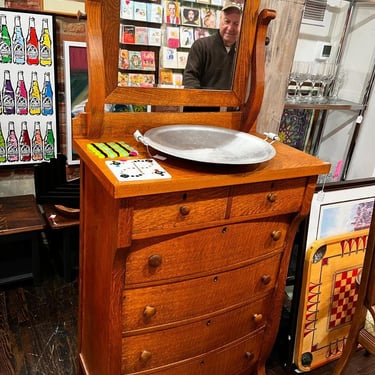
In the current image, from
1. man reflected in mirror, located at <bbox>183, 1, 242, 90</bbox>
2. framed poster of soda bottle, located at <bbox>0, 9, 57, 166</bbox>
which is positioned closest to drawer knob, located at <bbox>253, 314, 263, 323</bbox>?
man reflected in mirror, located at <bbox>183, 1, 242, 90</bbox>

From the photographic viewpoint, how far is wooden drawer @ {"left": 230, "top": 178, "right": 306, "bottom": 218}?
111 centimetres

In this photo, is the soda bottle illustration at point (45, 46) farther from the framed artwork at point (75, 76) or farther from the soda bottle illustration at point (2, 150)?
the soda bottle illustration at point (2, 150)

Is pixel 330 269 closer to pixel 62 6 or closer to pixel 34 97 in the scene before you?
pixel 34 97

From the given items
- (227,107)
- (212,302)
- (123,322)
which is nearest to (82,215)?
(123,322)

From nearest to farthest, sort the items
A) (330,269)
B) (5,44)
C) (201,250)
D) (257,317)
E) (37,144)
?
(201,250), (257,317), (330,269), (5,44), (37,144)

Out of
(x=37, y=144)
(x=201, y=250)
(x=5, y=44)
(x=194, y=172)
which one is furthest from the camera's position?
(x=37, y=144)

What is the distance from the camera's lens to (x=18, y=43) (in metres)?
1.93

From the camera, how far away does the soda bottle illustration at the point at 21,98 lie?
6.54 ft

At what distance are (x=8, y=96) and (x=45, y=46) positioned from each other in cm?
32

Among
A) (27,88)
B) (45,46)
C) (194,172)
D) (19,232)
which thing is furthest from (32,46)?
(194,172)

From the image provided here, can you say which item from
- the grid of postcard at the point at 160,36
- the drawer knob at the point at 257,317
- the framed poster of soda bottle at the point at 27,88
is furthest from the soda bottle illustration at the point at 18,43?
the drawer knob at the point at 257,317

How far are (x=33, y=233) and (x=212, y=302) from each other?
1.15m

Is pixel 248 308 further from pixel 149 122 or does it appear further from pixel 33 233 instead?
pixel 33 233

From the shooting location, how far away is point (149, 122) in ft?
4.03
